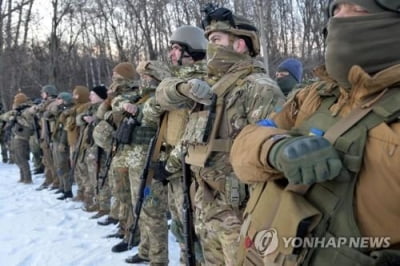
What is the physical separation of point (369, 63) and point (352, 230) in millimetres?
500

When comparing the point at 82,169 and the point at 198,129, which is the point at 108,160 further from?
the point at 198,129

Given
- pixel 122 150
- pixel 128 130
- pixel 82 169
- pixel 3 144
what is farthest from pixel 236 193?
pixel 3 144

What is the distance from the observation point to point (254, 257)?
5.28 feet

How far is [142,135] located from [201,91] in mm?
2306

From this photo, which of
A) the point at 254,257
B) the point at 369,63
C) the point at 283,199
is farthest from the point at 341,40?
the point at 254,257

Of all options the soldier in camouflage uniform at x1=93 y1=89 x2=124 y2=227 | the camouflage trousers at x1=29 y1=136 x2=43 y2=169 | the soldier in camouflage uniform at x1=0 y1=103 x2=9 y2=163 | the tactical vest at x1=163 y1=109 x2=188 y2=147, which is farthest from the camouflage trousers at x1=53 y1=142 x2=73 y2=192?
the soldier in camouflage uniform at x1=0 y1=103 x2=9 y2=163

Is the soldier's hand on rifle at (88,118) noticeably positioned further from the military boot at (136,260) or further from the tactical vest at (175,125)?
the tactical vest at (175,125)

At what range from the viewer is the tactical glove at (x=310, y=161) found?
123 cm

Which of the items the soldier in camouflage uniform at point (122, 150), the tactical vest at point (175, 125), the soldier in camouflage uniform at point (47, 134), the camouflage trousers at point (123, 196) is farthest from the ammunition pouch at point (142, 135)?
the soldier in camouflage uniform at point (47, 134)

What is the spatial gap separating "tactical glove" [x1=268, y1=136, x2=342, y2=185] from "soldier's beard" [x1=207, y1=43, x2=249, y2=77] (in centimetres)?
149

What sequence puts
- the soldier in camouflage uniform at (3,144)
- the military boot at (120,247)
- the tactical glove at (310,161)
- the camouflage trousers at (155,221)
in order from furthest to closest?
the soldier in camouflage uniform at (3,144) → the military boot at (120,247) → the camouflage trousers at (155,221) → the tactical glove at (310,161)

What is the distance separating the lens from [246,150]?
60.7 inches

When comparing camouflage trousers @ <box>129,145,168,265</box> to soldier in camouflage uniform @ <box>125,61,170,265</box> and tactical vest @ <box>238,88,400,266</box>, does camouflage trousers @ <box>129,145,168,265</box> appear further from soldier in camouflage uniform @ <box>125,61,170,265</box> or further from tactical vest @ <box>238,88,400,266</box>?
tactical vest @ <box>238,88,400,266</box>

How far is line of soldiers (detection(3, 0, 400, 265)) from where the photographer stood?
1.28 metres
